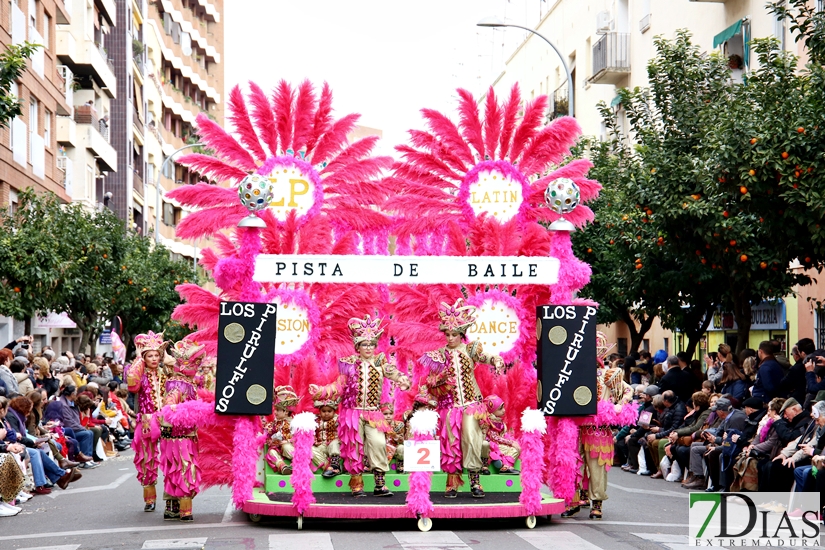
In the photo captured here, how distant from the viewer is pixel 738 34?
28938mm

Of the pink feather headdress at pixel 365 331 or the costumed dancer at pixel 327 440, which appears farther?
the pink feather headdress at pixel 365 331

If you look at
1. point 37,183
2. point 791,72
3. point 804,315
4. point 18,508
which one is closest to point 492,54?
point 37,183

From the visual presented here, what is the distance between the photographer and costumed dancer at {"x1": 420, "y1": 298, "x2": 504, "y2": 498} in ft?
42.9

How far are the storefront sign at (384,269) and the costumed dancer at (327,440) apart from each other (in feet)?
4.65

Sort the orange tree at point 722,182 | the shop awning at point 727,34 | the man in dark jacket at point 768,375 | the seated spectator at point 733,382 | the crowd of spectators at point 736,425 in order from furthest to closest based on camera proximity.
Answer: the shop awning at point 727,34 → the seated spectator at point 733,382 → the man in dark jacket at point 768,375 → the orange tree at point 722,182 → the crowd of spectators at point 736,425

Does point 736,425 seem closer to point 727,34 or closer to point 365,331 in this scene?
point 365,331

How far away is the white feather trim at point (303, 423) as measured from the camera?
12680 mm

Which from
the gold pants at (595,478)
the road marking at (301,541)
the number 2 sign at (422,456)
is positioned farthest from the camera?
the gold pants at (595,478)

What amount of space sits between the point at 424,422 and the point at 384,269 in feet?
5.57

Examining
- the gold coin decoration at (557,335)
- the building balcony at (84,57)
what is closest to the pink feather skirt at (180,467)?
the gold coin decoration at (557,335)

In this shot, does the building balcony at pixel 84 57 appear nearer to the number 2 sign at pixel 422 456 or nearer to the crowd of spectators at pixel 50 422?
the crowd of spectators at pixel 50 422

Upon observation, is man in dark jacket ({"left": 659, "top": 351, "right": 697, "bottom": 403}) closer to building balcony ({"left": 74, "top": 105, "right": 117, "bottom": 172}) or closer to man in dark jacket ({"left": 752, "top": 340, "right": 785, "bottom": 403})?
man in dark jacket ({"left": 752, "top": 340, "right": 785, "bottom": 403})

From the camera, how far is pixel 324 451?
13.5 meters

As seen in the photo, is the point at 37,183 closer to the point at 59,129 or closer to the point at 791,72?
the point at 59,129
